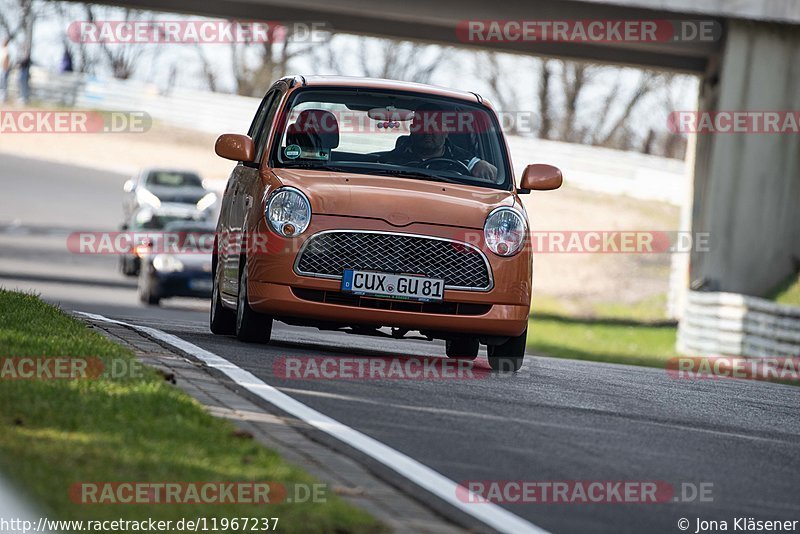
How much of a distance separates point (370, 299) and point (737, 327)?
14.4 metres

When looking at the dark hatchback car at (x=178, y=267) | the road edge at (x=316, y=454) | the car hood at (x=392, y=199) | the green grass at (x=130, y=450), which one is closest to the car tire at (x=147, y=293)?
the dark hatchback car at (x=178, y=267)

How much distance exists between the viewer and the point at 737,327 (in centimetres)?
2370

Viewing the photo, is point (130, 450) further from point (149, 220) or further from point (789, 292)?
point (149, 220)

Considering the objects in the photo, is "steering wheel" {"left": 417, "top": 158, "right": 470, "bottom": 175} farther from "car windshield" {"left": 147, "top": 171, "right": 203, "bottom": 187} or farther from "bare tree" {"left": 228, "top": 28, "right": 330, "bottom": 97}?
"bare tree" {"left": 228, "top": 28, "right": 330, "bottom": 97}

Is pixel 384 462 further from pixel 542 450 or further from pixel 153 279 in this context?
pixel 153 279

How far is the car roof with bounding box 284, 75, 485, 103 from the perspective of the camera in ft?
37.3

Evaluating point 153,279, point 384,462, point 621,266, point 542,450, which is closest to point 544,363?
point 542,450

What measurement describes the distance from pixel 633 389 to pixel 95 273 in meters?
25.0

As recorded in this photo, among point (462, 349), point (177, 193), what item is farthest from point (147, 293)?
point (462, 349)

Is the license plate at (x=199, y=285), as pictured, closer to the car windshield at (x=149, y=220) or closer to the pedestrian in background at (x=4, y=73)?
the car windshield at (x=149, y=220)

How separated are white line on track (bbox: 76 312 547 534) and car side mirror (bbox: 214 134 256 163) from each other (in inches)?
66.6

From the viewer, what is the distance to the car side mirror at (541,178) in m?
11.1

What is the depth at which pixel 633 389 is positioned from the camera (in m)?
10.8

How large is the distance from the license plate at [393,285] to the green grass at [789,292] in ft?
48.8
